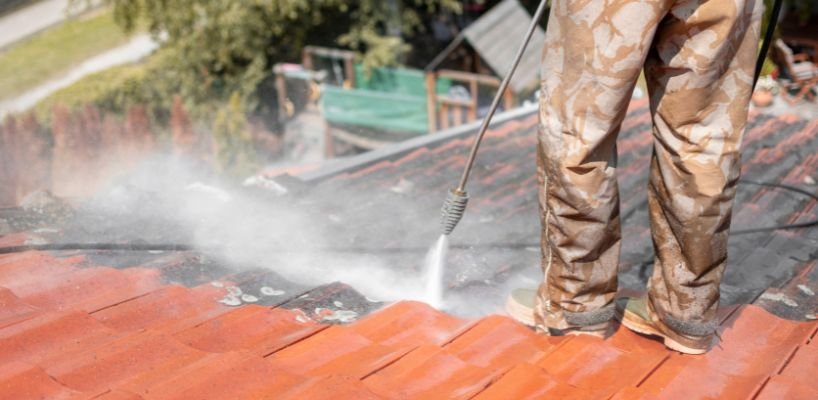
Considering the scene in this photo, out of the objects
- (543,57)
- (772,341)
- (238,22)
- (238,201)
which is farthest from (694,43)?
(238,22)

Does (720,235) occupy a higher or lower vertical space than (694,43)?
lower

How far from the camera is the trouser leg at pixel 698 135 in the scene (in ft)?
6.61

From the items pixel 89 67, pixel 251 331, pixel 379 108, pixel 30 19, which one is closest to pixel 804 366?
pixel 251 331

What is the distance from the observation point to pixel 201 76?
14.6 metres

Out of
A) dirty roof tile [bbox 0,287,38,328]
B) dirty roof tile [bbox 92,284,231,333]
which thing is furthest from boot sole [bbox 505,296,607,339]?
dirty roof tile [bbox 0,287,38,328]

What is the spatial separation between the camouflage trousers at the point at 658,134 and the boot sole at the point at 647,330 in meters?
0.06

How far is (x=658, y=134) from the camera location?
217cm

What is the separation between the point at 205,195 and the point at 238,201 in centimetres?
15

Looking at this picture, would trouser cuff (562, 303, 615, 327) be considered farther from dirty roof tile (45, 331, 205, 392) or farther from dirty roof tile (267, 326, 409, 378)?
dirty roof tile (45, 331, 205, 392)

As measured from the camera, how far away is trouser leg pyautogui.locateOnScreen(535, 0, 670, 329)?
200 centimetres

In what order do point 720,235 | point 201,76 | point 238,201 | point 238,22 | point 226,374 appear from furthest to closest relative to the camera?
point 201,76
point 238,22
point 238,201
point 720,235
point 226,374

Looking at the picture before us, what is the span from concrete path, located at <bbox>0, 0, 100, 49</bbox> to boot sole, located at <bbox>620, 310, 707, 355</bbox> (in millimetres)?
19524

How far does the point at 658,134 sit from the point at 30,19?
829 inches

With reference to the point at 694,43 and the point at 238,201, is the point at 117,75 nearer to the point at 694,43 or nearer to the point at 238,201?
the point at 238,201
